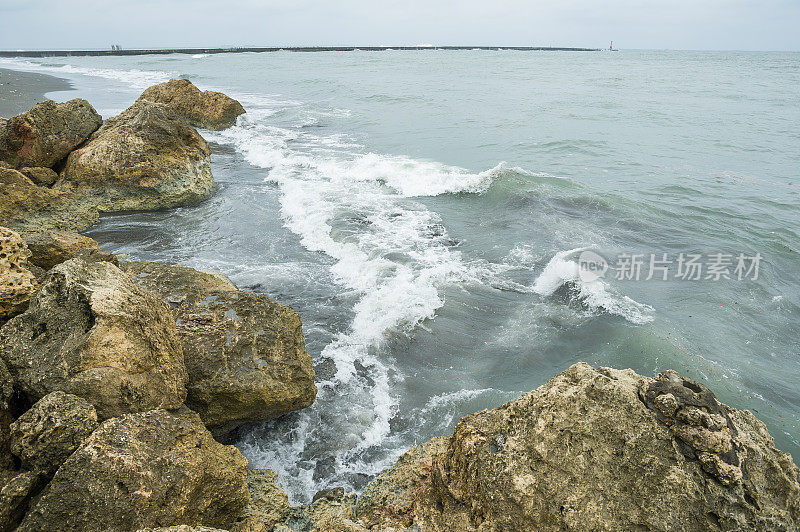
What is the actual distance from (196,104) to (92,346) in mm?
18883

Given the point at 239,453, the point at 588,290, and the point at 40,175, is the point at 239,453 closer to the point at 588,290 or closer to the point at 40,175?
the point at 588,290

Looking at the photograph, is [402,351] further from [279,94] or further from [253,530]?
[279,94]

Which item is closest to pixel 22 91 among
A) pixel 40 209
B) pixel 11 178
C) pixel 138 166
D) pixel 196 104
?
pixel 196 104

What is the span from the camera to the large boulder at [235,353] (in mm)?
4160

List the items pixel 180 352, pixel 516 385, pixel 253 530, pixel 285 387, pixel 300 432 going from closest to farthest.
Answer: pixel 253 530, pixel 180 352, pixel 285 387, pixel 300 432, pixel 516 385

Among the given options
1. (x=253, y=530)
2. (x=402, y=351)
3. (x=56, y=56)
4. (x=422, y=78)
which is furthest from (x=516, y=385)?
(x=56, y=56)

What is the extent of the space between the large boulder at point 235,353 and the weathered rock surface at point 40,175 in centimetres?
635

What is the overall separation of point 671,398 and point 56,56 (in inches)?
3707

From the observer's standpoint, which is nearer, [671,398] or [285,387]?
[671,398]

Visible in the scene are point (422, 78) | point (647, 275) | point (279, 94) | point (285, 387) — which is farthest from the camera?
point (422, 78)

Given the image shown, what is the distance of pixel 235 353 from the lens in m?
4.39

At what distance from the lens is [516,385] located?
18.2 feet
